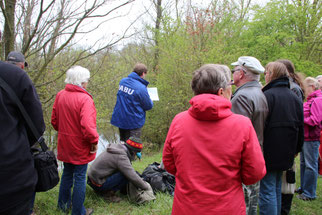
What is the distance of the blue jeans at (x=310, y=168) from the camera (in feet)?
12.3

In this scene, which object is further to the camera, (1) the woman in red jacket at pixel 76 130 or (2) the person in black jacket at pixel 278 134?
(1) the woman in red jacket at pixel 76 130

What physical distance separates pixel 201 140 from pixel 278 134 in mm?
1304

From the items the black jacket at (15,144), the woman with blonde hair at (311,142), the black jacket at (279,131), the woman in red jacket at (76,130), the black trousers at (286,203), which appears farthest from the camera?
the woman with blonde hair at (311,142)

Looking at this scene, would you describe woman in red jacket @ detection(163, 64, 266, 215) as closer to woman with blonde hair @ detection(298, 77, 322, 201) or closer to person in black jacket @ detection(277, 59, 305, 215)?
person in black jacket @ detection(277, 59, 305, 215)

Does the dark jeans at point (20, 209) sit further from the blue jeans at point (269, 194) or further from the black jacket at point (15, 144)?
the blue jeans at point (269, 194)

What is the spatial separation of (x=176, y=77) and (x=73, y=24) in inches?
223

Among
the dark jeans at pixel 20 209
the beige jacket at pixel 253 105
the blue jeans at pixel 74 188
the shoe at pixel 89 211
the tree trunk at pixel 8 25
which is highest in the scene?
the tree trunk at pixel 8 25

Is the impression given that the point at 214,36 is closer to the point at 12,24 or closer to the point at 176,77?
the point at 176,77

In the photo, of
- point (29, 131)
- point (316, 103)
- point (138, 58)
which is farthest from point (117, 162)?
point (138, 58)

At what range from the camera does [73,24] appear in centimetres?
355

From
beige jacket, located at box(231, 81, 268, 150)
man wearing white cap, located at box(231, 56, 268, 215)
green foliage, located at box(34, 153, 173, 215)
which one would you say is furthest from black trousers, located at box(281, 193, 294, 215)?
green foliage, located at box(34, 153, 173, 215)

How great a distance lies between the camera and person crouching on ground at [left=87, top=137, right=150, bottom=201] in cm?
340

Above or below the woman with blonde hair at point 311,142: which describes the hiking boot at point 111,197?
below

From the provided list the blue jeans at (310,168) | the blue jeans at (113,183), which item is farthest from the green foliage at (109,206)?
the blue jeans at (310,168)
